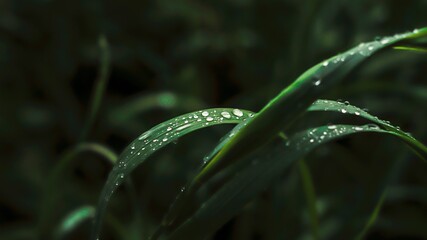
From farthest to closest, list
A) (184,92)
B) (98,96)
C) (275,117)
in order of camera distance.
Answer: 1. (184,92)
2. (98,96)
3. (275,117)

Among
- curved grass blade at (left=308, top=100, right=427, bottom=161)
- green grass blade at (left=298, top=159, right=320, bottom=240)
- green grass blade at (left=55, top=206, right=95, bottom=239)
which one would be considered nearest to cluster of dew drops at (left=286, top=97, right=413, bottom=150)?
curved grass blade at (left=308, top=100, right=427, bottom=161)

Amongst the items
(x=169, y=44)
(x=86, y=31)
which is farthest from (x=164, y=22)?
(x=86, y=31)

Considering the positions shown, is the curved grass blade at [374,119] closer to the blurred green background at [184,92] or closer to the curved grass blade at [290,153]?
the curved grass blade at [290,153]

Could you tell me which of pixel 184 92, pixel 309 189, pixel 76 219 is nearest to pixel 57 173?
pixel 76 219

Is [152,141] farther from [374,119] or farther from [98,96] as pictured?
[98,96]

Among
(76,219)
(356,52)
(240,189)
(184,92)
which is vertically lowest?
(76,219)

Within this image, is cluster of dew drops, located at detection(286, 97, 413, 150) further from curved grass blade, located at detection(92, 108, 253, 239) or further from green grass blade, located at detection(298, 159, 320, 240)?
green grass blade, located at detection(298, 159, 320, 240)
